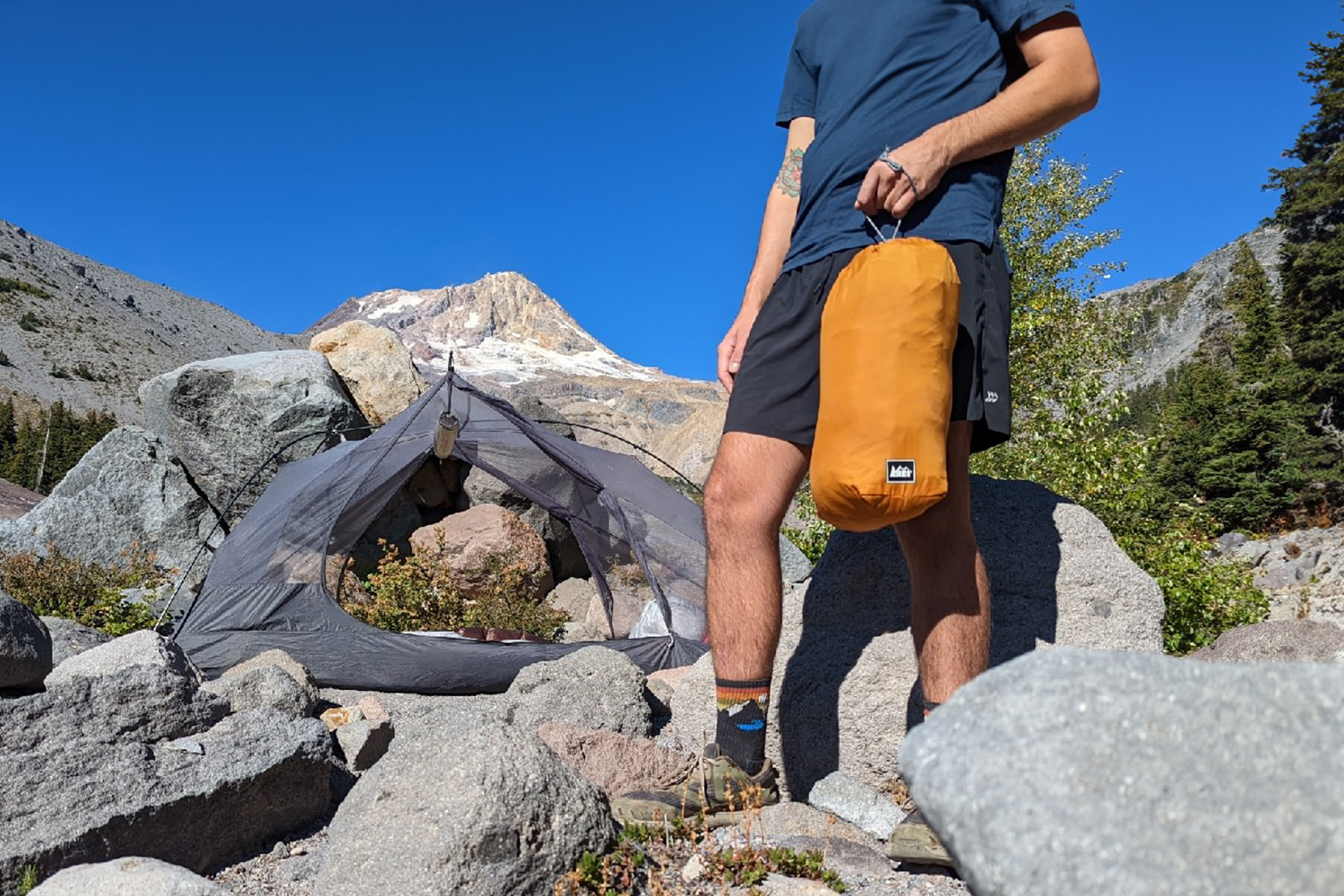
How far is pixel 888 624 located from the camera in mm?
3643

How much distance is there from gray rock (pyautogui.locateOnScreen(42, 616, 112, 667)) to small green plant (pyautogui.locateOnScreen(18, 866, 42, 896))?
3315 millimetres

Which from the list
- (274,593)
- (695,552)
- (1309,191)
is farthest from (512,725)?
(1309,191)

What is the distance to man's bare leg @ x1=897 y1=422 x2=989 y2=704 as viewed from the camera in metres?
2.43

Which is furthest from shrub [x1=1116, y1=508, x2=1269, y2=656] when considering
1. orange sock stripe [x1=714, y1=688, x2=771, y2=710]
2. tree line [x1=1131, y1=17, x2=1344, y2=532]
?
tree line [x1=1131, y1=17, x2=1344, y2=532]

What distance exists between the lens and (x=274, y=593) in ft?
21.0

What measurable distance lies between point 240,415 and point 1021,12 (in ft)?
31.1

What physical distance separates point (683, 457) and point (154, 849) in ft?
65.3

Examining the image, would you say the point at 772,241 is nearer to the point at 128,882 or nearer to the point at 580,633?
the point at 128,882

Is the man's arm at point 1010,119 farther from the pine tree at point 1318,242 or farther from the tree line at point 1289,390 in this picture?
the pine tree at point 1318,242

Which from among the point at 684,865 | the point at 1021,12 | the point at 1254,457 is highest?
the point at 1254,457

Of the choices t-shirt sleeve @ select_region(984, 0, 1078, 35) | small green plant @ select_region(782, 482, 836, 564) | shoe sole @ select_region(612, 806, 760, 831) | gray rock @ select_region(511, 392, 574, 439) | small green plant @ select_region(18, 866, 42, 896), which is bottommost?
small green plant @ select_region(18, 866, 42, 896)

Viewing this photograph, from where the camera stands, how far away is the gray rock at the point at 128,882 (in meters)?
1.87

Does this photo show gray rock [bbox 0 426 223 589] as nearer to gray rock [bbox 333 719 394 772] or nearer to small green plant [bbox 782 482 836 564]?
small green plant [bbox 782 482 836 564]

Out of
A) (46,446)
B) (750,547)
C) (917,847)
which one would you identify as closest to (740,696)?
(750,547)
